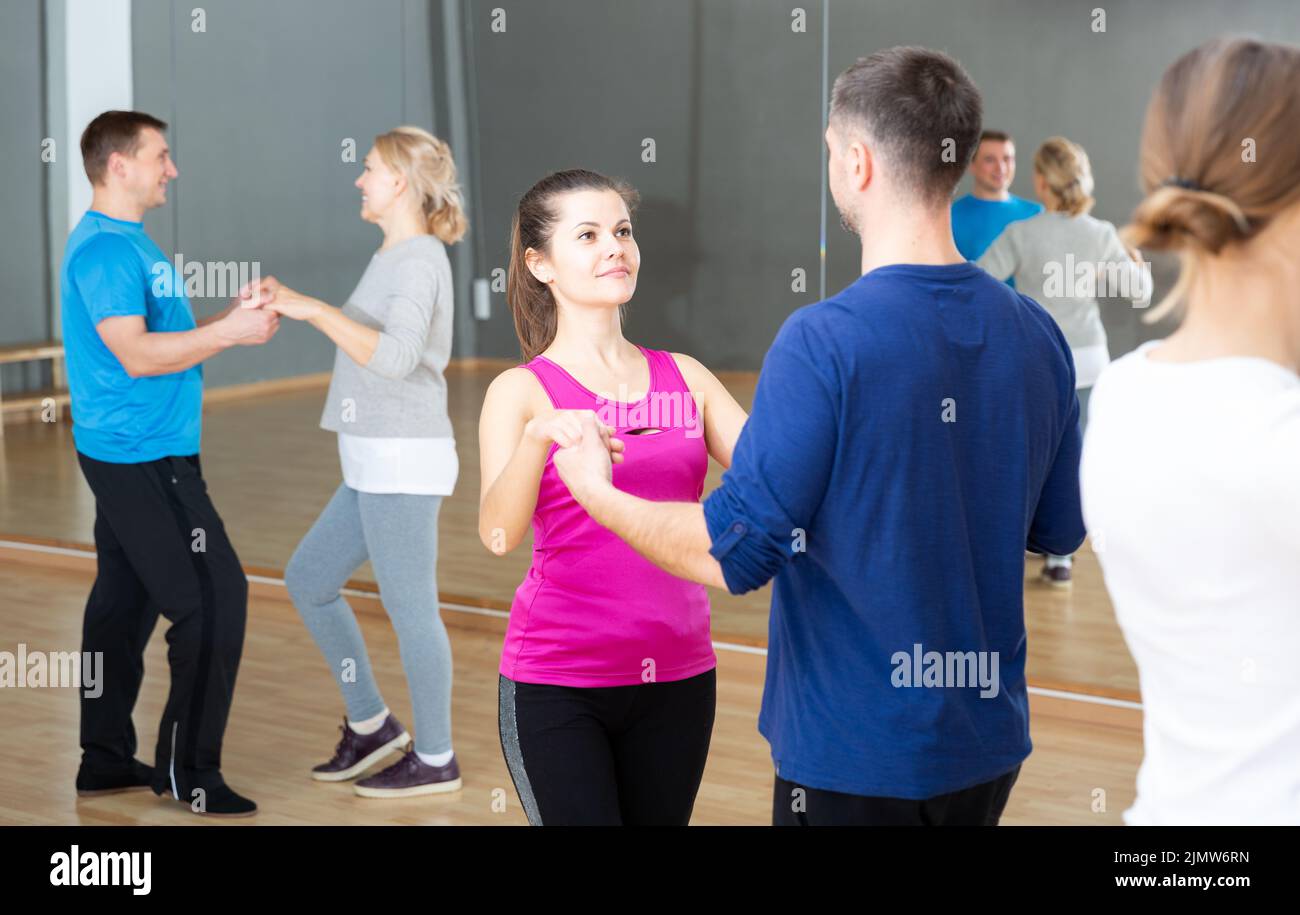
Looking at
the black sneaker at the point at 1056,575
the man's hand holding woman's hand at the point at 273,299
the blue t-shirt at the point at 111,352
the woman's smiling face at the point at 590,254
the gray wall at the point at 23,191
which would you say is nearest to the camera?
the woman's smiling face at the point at 590,254

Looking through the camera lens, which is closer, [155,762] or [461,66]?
[155,762]

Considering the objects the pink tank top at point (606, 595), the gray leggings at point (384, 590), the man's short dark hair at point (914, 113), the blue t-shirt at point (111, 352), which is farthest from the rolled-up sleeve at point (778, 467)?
the blue t-shirt at point (111, 352)

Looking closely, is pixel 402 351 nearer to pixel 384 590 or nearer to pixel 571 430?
pixel 384 590

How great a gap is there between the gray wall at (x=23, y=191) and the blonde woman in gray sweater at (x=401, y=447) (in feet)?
13.0

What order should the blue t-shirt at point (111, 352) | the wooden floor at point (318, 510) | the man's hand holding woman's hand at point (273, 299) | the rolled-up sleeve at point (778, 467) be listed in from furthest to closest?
1. the wooden floor at point (318, 510)
2. the blue t-shirt at point (111, 352)
3. the man's hand holding woman's hand at point (273, 299)
4. the rolled-up sleeve at point (778, 467)

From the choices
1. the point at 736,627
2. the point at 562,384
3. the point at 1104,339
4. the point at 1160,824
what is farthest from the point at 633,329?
the point at 1160,824

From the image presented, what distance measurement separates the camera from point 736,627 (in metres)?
5.10

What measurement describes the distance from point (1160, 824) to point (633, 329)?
13.2 ft

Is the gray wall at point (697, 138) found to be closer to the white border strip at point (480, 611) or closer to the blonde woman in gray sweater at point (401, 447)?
the white border strip at point (480, 611)

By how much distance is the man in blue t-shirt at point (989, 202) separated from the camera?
4.61 meters
